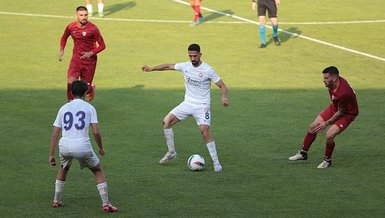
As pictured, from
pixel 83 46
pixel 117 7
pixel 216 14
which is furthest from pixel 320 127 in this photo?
pixel 117 7

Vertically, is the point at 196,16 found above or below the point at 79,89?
above

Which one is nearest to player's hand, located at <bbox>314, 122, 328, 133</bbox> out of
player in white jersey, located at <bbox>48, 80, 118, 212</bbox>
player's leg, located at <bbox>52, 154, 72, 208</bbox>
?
player in white jersey, located at <bbox>48, 80, 118, 212</bbox>

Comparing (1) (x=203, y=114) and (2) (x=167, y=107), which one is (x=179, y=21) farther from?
(1) (x=203, y=114)

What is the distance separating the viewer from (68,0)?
147 ft

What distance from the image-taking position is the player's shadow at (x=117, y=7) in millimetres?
42344

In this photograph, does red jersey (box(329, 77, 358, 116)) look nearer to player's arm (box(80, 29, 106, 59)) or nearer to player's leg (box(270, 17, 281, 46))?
player's arm (box(80, 29, 106, 59))

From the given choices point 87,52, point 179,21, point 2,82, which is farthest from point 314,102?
point 179,21

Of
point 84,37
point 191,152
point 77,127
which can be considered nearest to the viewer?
point 77,127

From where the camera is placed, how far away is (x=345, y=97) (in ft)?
66.3

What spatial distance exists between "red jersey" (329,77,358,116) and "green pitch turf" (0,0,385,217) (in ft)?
4.17

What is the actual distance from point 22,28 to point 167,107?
13.9 metres

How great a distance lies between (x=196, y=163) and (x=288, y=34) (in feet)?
63.4

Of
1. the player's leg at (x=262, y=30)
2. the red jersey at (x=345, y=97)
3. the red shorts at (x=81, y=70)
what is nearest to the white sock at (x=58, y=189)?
the red jersey at (x=345, y=97)

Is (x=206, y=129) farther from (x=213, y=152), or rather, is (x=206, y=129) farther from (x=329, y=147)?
(x=329, y=147)
